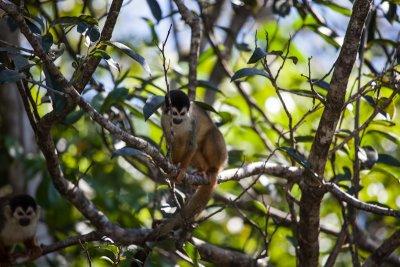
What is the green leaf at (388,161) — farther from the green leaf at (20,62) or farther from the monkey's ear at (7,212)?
the monkey's ear at (7,212)

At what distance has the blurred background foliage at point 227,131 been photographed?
4691mm

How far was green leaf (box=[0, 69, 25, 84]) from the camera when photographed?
10.7ft

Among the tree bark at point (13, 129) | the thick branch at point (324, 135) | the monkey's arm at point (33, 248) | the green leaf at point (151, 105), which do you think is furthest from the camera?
the tree bark at point (13, 129)

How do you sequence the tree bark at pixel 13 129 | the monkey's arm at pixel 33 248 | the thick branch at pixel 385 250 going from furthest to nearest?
the tree bark at pixel 13 129
the monkey's arm at pixel 33 248
the thick branch at pixel 385 250

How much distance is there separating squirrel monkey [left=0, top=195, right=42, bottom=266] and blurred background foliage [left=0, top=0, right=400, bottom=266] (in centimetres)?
22

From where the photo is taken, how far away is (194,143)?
197 inches

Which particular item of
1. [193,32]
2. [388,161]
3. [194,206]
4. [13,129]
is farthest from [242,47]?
[13,129]

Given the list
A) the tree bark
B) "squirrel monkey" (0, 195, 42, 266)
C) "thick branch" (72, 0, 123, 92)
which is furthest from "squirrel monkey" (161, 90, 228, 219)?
the tree bark

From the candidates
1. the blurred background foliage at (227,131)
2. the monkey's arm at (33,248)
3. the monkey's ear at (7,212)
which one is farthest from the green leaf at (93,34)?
the monkey's ear at (7,212)

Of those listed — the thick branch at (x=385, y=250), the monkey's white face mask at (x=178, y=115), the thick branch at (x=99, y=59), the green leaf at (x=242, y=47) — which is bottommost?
the thick branch at (x=385, y=250)

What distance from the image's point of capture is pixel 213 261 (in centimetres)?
487

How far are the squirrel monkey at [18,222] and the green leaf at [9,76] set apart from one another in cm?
236

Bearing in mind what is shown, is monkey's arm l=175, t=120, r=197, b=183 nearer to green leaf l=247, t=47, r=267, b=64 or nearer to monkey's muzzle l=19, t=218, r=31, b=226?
green leaf l=247, t=47, r=267, b=64

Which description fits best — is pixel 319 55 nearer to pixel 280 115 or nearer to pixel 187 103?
pixel 280 115
